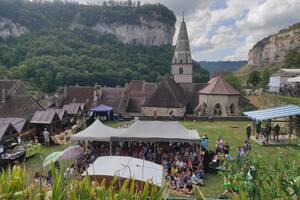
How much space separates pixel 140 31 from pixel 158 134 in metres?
144

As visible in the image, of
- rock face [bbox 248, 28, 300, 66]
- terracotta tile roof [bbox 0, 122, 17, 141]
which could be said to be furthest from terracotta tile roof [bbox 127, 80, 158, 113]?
rock face [bbox 248, 28, 300, 66]

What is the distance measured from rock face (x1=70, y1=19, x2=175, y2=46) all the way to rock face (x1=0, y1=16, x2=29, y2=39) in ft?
84.9

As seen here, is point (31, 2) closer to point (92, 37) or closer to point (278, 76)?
point (92, 37)

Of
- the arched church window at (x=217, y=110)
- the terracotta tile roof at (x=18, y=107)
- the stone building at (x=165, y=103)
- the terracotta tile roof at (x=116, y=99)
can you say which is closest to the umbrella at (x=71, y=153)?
the terracotta tile roof at (x=18, y=107)

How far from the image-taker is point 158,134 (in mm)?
15211

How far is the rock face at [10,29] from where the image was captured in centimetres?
10480

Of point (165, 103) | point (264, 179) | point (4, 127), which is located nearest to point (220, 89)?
point (165, 103)

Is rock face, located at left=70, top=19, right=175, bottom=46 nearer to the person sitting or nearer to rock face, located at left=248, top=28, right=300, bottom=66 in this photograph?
rock face, located at left=248, top=28, right=300, bottom=66

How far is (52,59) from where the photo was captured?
82.4 meters

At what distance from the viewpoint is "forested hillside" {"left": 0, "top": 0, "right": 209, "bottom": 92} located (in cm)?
7462

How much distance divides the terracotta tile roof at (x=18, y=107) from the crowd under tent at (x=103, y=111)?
18.0 feet

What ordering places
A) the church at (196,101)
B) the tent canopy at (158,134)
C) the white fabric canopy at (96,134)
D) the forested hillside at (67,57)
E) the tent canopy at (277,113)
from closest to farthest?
1. the tent canopy at (158,134)
2. the white fabric canopy at (96,134)
3. the tent canopy at (277,113)
4. the church at (196,101)
5. the forested hillside at (67,57)

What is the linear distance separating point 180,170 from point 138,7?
159 meters

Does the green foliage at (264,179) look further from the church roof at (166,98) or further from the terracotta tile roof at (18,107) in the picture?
the church roof at (166,98)
